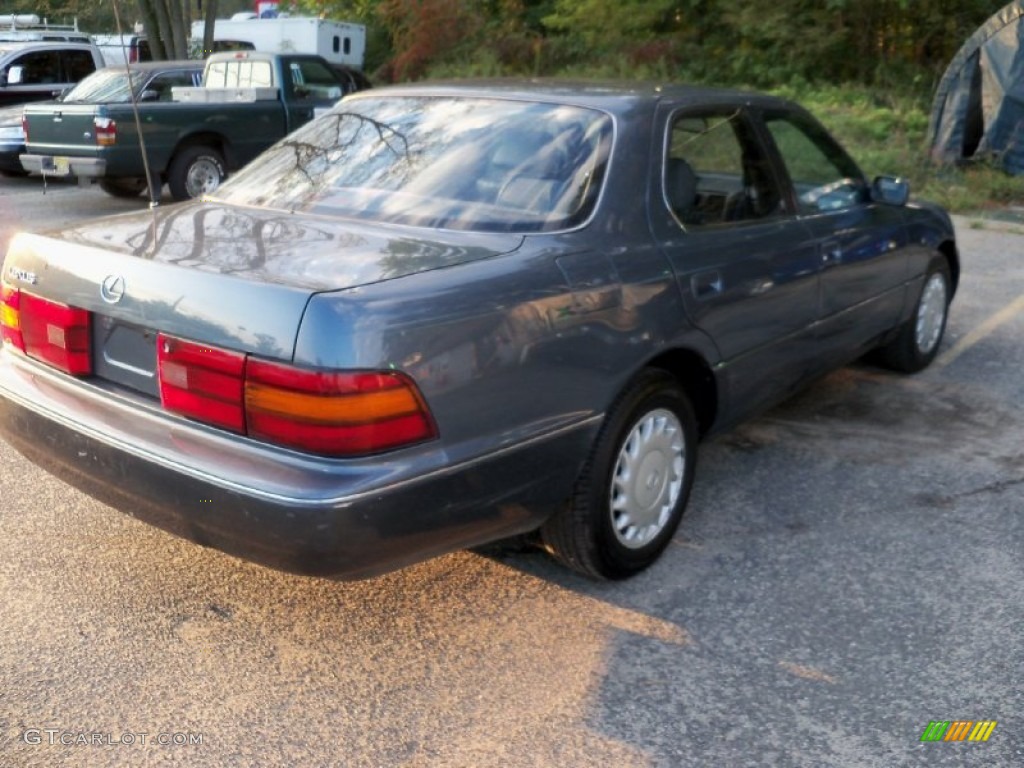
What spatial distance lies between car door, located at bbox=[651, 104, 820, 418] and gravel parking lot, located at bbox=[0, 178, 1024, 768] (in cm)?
55

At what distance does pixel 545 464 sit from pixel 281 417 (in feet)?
2.54

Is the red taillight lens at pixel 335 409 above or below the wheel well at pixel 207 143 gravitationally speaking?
above

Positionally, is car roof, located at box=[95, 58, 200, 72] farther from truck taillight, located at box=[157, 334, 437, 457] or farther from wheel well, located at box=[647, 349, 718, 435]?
truck taillight, located at box=[157, 334, 437, 457]

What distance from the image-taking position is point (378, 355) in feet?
8.84

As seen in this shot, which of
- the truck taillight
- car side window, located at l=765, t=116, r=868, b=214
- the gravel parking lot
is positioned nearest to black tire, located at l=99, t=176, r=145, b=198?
the gravel parking lot

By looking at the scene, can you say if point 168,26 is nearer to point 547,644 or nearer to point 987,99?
point 987,99

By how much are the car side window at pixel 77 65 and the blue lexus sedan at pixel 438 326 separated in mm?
13616

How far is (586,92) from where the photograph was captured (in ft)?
13.0

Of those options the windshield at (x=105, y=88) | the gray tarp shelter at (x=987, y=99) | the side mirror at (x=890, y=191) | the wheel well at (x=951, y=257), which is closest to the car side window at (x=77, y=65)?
the windshield at (x=105, y=88)

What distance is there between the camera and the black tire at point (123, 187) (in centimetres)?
1230

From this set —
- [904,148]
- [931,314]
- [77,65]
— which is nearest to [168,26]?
[77,65]

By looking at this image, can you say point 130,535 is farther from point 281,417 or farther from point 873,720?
point 873,720

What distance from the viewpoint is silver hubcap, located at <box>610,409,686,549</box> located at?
11.6 ft

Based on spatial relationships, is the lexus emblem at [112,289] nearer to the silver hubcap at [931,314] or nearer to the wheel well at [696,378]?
the wheel well at [696,378]
